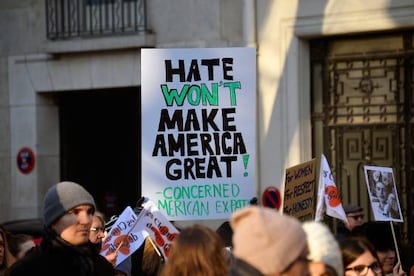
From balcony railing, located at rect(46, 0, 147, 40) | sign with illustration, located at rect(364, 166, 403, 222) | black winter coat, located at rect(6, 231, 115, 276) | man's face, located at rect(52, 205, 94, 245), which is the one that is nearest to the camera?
Result: black winter coat, located at rect(6, 231, 115, 276)

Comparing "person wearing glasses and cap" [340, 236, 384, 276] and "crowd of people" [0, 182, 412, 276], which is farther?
"person wearing glasses and cap" [340, 236, 384, 276]

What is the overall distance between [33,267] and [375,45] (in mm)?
9487

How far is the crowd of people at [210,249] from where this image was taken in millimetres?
3920

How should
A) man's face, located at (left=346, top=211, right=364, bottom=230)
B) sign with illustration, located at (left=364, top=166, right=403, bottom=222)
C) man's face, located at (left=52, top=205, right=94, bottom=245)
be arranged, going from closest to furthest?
man's face, located at (left=52, top=205, right=94, bottom=245) < sign with illustration, located at (left=364, top=166, right=403, bottom=222) < man's face, located at (left=346, top=211, right=364, bottom=230)

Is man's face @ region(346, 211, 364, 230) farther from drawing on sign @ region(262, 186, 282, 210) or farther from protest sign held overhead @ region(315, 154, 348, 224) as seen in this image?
drawing on sign @ region(262, 186, 282, 210)

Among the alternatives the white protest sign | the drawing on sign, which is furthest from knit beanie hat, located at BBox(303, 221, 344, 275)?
the drawing on sign

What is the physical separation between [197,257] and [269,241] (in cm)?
121

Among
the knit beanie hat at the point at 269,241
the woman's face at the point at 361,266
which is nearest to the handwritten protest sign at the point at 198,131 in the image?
the woman's face at the point at 361,266

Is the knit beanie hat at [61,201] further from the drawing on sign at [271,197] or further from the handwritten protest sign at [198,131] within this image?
the drawing on sign at [271,197]

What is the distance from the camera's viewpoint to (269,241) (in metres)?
3.88

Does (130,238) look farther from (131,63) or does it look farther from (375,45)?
(131,63)

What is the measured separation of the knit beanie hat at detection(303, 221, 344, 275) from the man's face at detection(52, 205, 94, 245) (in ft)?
5.09

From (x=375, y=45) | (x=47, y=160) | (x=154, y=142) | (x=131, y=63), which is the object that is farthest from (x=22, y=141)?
(x=154, y=142)

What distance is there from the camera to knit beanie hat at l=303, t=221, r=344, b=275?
463cm
